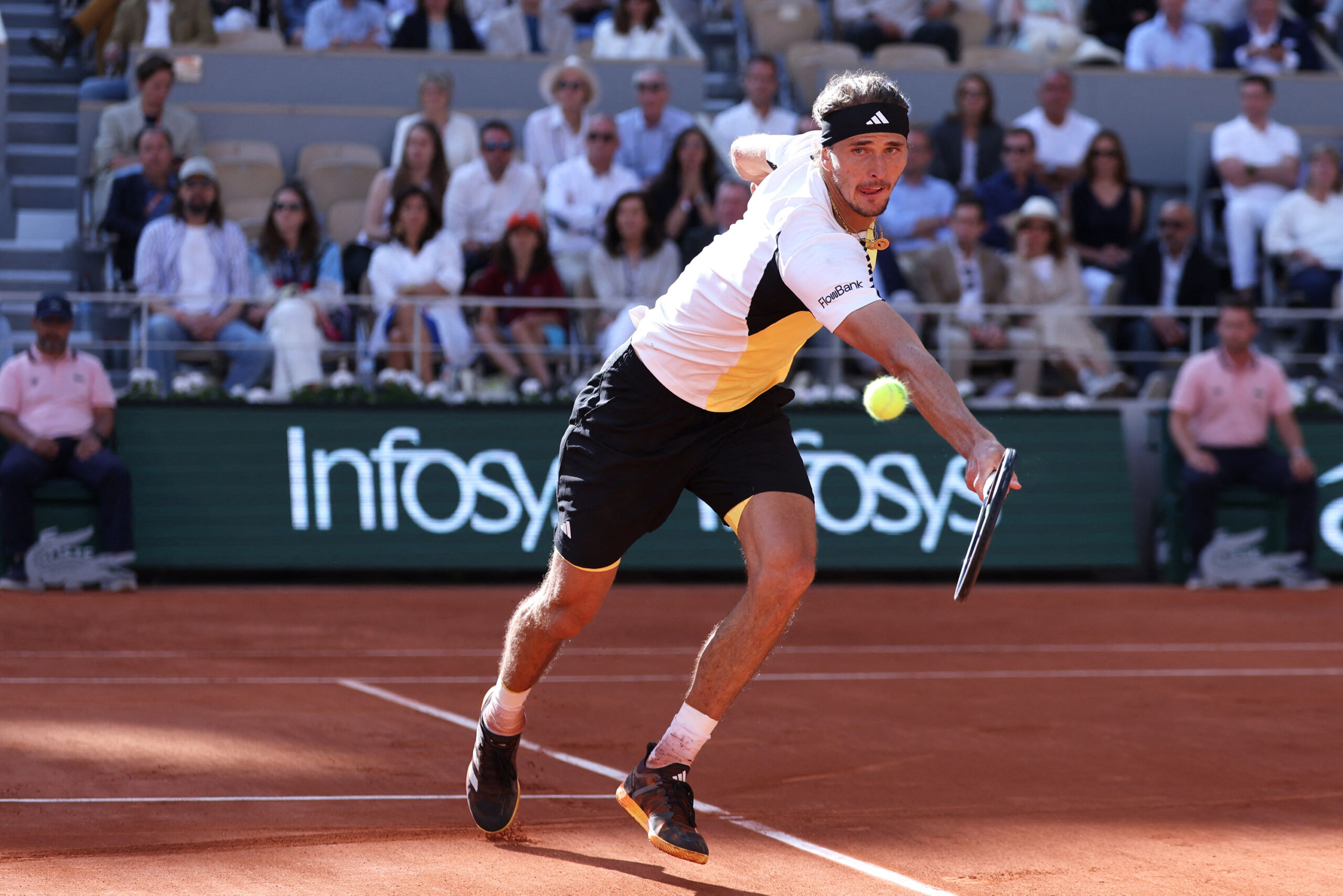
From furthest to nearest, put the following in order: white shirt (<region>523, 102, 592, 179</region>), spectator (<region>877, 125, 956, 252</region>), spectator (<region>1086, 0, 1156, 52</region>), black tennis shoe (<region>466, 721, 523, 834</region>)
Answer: spectator (<region>1086, 0, 1156, 52</region>) < white shirt (<region>523, 102, 592, 179</region>) < spectator (<region>877, 125, 956, 252</region>) < black tennis shoe (<region>466, 721, 523, 834</region>)

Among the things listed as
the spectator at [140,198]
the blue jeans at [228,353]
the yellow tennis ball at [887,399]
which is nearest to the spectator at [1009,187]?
the blue jeans at [228,353]

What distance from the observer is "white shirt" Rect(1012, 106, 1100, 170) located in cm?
1550

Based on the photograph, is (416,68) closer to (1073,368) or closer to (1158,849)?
(1073,368)

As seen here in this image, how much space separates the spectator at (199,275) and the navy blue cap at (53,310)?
42.6 inches

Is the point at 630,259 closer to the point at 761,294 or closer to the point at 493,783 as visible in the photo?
the point at 493,783

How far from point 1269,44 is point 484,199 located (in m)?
8.85

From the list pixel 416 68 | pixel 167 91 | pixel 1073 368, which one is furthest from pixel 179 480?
pixel 1073 368

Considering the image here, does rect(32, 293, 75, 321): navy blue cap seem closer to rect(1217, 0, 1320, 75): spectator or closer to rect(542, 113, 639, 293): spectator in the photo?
rect(542, 113, 639, 293): spectator

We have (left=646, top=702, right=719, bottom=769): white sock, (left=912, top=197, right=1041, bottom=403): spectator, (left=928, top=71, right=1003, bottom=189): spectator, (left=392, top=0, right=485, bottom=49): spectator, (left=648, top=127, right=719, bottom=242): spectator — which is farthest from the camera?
(left=392, top=0, right=485, bottom=49): spectator

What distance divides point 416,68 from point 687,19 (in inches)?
162

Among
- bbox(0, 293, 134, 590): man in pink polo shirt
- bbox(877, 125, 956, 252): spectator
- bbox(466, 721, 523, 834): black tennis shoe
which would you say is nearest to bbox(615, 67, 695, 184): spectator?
bbox(877, 125, 956, 252): spectator

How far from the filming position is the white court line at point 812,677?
7.84 meters

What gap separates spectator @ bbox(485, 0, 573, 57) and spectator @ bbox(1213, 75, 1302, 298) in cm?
633

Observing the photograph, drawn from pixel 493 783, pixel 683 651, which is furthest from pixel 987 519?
pixel 683 651
